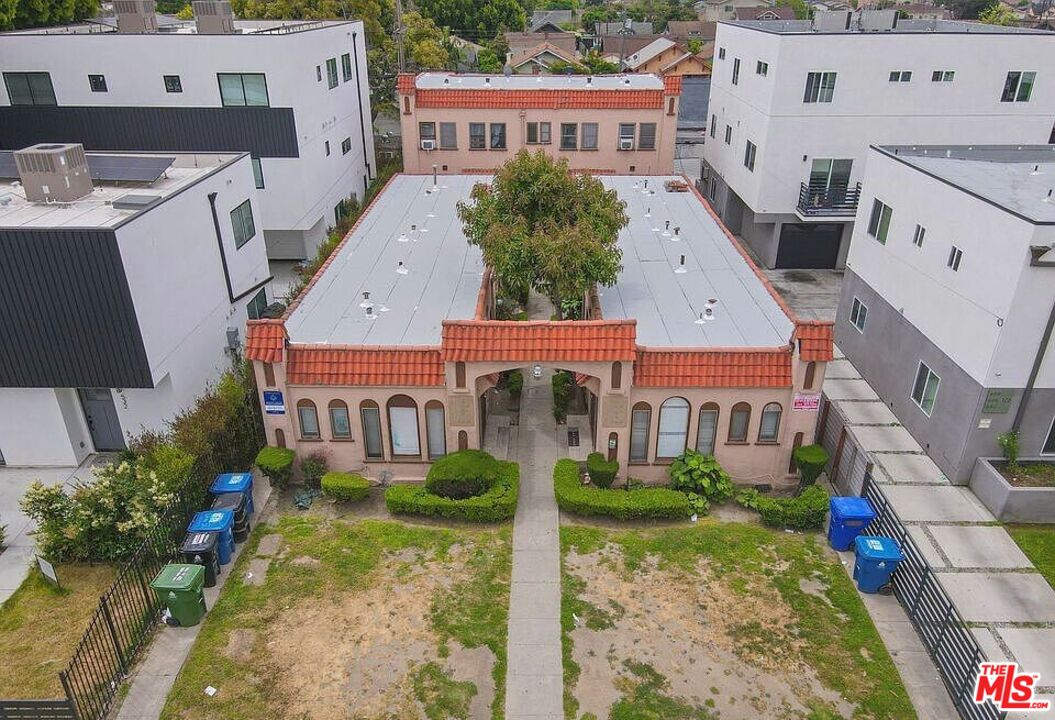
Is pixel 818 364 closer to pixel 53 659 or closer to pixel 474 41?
pixel 53 659

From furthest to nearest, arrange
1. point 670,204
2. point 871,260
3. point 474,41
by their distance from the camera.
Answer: point 474,41
point 670,204
point 871,260

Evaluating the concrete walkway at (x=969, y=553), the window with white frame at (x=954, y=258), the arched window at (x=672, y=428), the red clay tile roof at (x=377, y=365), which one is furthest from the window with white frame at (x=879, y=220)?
the red clay tile roof at (x=377, y=365)

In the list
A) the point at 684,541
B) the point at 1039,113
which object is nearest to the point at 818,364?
the point at 684,541

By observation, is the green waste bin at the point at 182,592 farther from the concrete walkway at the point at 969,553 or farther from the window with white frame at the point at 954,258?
the window with white frame at the point at 954,258

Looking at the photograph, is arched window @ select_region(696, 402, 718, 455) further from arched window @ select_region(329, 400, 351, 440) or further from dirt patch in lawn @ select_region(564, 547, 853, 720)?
arched window @ select_region(329, 400, 351, 440)

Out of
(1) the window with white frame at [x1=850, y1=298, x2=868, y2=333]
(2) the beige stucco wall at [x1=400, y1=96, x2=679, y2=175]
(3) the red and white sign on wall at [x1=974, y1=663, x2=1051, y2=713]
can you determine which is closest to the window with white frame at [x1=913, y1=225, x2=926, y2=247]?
(1) the window with white frame at [x1=850, y1=298, x2=868, y2=333]
